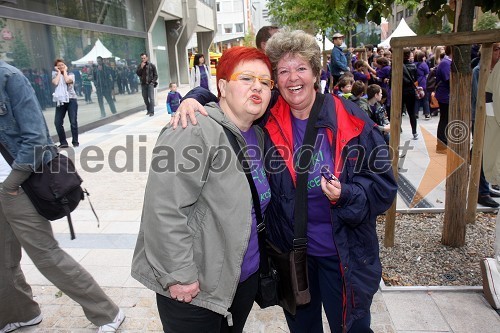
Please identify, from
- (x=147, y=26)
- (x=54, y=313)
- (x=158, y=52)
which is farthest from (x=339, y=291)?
(x=158, y=52)

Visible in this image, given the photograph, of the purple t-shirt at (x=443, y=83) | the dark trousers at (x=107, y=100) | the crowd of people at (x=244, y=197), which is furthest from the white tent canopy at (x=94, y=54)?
the crowd of people at (x=244, y=197)

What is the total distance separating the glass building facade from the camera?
9.59 meters

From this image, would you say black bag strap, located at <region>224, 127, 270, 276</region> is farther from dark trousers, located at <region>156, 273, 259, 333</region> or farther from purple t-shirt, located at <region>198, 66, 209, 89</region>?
purple t-shirt, located at <region>198, 66, 209, 89</region>

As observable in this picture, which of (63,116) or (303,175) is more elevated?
(303,175)

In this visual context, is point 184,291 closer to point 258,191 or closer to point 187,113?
point 258,191

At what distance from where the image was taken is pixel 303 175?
2066 mm

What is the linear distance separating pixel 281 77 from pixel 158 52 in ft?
81.6

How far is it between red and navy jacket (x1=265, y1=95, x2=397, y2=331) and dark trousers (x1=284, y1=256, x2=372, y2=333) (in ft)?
0.36

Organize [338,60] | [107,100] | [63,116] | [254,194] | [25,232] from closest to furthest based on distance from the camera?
[254,194] → [25,232] → [63,116] → [338,60] → [107,100]

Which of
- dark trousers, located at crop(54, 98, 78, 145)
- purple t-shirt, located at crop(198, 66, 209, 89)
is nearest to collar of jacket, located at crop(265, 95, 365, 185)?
dark trousers, located at crop(54, 98, 78, 145)

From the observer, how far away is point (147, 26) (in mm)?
19359

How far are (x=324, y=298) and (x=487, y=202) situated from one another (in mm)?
3616

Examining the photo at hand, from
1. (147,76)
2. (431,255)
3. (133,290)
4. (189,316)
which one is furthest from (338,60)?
(189,316)

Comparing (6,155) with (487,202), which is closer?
(6,155)
